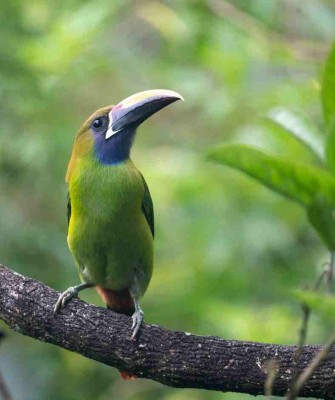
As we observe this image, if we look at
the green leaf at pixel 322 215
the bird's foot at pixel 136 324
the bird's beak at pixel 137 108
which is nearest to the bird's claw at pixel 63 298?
the bird's foot at pixel 136 324

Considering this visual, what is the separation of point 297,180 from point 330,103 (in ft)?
1.05

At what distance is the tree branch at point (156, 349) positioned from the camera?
3.06 metres

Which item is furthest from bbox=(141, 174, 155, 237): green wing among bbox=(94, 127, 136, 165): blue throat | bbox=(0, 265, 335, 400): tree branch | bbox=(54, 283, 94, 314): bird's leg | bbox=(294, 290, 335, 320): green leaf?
bbox=(294, 290, 335, 320): green leaf

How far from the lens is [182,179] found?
532 centimetres

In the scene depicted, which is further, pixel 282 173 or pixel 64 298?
pixel 64 298

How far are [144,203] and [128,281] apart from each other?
1.09ft

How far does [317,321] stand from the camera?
5.05 meters

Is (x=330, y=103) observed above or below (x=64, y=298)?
above

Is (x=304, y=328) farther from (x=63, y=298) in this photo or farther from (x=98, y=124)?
(x=98, y=124)

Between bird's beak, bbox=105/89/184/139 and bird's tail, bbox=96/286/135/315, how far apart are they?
0.68 meters

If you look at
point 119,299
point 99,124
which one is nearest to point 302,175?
point 99,124

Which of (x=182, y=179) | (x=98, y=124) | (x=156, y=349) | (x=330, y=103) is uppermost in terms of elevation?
(x=182, y=179)

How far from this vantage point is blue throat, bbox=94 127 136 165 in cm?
399

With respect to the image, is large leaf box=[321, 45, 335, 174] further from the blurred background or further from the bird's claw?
the blurred background
